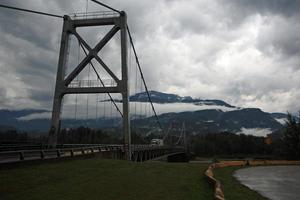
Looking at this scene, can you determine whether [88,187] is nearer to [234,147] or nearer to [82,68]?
[82,68]

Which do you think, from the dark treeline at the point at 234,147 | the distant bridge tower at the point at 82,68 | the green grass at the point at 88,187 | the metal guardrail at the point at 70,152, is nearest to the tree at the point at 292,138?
the metal guardrail at the point at 70,152

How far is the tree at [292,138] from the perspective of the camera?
78.1m

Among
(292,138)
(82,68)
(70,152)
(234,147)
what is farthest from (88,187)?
(234,147)

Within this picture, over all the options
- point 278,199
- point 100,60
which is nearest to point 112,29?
point 100,60

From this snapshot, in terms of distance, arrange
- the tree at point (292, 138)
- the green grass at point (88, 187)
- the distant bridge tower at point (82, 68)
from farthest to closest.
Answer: the tree at point (292, 138) < the distant bridge tower at point (82, 68) < the green grass at point (88, 187)

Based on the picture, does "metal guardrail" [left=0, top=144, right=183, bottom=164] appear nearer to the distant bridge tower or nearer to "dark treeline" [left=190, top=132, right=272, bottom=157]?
the distant bridge tower

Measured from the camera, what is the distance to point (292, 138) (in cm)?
8025

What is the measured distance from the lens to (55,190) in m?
14.6

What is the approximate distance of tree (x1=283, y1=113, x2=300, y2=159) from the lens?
78125 mm

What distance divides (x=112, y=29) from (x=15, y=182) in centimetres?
2929

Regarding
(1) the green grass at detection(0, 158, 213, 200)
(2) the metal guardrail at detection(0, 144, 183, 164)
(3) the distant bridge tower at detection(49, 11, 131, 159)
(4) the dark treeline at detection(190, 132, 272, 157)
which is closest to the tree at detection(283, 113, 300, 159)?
(2) the metal guardrail at detection(0, 144, 183, 164)

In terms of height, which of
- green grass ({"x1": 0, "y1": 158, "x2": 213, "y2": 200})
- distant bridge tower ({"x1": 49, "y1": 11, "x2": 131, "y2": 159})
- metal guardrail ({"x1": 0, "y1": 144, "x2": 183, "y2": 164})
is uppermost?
distant bridge tower ({"x1": 49, "y1": 11, "x2": 131, "y2": 159})

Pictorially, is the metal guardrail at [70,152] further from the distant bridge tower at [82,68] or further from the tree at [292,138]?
the tree at [292,138]

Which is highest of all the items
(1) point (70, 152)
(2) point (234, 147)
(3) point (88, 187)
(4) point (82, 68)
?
(4) point (82, 68)
